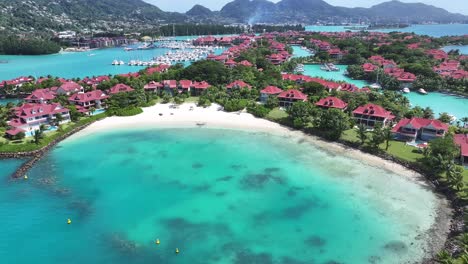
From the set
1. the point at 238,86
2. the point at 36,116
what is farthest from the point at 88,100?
the point at 238,86

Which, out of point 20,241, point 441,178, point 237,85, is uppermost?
point 237,85

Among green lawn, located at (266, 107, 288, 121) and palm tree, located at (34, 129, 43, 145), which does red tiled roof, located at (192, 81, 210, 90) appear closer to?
green lawn, located at (266, 107, 288, 121)

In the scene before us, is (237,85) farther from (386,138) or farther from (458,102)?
(458,102)

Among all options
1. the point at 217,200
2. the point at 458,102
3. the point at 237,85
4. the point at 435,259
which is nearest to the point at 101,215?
the point at 217,200

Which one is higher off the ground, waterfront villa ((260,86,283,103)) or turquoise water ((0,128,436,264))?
waterfront villa ((260,86,283,103))

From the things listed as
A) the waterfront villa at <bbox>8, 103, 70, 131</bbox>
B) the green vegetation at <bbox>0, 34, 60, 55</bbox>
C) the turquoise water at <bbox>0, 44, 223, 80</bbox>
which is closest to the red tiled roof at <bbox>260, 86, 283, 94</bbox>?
the waterfront villa at <bbox>8, 103, 70, 131</bbox>

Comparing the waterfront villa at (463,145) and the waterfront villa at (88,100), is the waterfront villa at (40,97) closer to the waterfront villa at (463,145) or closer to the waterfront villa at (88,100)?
the waterfront villa at (88,100)

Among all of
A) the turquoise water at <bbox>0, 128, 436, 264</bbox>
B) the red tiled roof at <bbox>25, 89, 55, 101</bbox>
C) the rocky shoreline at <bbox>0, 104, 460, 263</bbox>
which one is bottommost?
the turquoise water at <bbox>0, 128, 436, 264</bbox>
